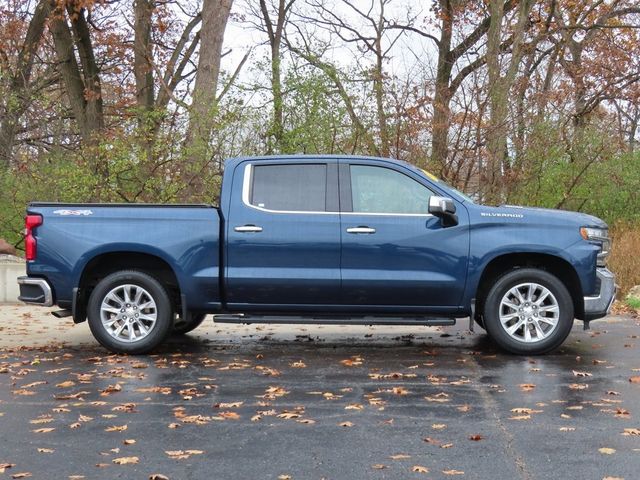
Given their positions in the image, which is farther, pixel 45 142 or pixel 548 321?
pixel 45 142

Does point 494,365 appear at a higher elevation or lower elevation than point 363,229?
lower

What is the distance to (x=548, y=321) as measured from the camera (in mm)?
7977

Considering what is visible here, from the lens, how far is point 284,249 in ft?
26.4

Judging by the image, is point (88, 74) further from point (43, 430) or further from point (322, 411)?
point (322, 411)

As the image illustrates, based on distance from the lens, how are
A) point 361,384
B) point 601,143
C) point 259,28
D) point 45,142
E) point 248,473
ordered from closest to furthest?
point 248,473, point 361,384, point 601,143, point 45,142, point 259,28

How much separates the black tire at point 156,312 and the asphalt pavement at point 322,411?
0.17 metres

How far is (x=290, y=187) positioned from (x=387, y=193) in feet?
3.26

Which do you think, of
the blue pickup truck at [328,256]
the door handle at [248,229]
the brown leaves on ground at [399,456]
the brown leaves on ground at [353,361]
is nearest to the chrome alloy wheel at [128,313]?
the blue pickup truck at [328,256]

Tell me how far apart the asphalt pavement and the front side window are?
151 centimetres

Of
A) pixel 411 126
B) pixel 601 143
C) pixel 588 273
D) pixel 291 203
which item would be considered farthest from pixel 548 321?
pixel 601 143

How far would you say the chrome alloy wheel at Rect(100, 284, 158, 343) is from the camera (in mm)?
8266

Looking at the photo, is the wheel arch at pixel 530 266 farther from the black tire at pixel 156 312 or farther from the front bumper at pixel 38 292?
the front bumper at pixel 38 292

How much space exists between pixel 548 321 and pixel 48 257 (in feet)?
16.5

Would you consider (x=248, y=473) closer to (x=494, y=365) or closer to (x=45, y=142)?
(x=494, y=365)
